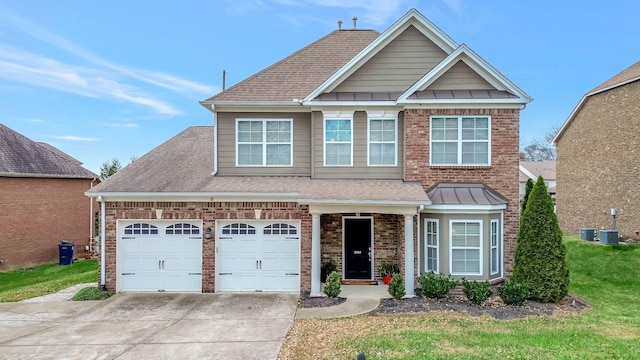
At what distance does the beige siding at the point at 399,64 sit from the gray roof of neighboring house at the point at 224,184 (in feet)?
10.7

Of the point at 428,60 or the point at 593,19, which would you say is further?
the point at 593,19

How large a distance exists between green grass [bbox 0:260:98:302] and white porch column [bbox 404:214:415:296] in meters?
11.4

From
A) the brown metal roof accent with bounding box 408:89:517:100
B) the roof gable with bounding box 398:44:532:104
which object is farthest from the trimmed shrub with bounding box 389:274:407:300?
the brown metal roof accent with bounding box 408:89:517:100

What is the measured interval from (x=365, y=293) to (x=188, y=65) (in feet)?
66.9

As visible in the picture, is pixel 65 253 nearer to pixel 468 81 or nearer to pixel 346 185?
pixel 346 185

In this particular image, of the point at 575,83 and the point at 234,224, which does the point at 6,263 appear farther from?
the point at 575,83

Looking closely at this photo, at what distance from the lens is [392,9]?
19.7 m

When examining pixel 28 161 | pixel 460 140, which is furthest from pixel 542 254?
pixel 28 161

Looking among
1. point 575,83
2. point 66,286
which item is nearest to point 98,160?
point 66,286

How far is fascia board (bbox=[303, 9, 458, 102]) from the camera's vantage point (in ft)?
39.9

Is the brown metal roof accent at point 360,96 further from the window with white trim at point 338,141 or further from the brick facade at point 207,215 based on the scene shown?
the brick facade at point 207,215

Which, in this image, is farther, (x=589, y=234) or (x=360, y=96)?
(x=589, y=234)

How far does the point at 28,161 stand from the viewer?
65.7ft

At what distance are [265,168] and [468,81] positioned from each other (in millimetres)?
7261
